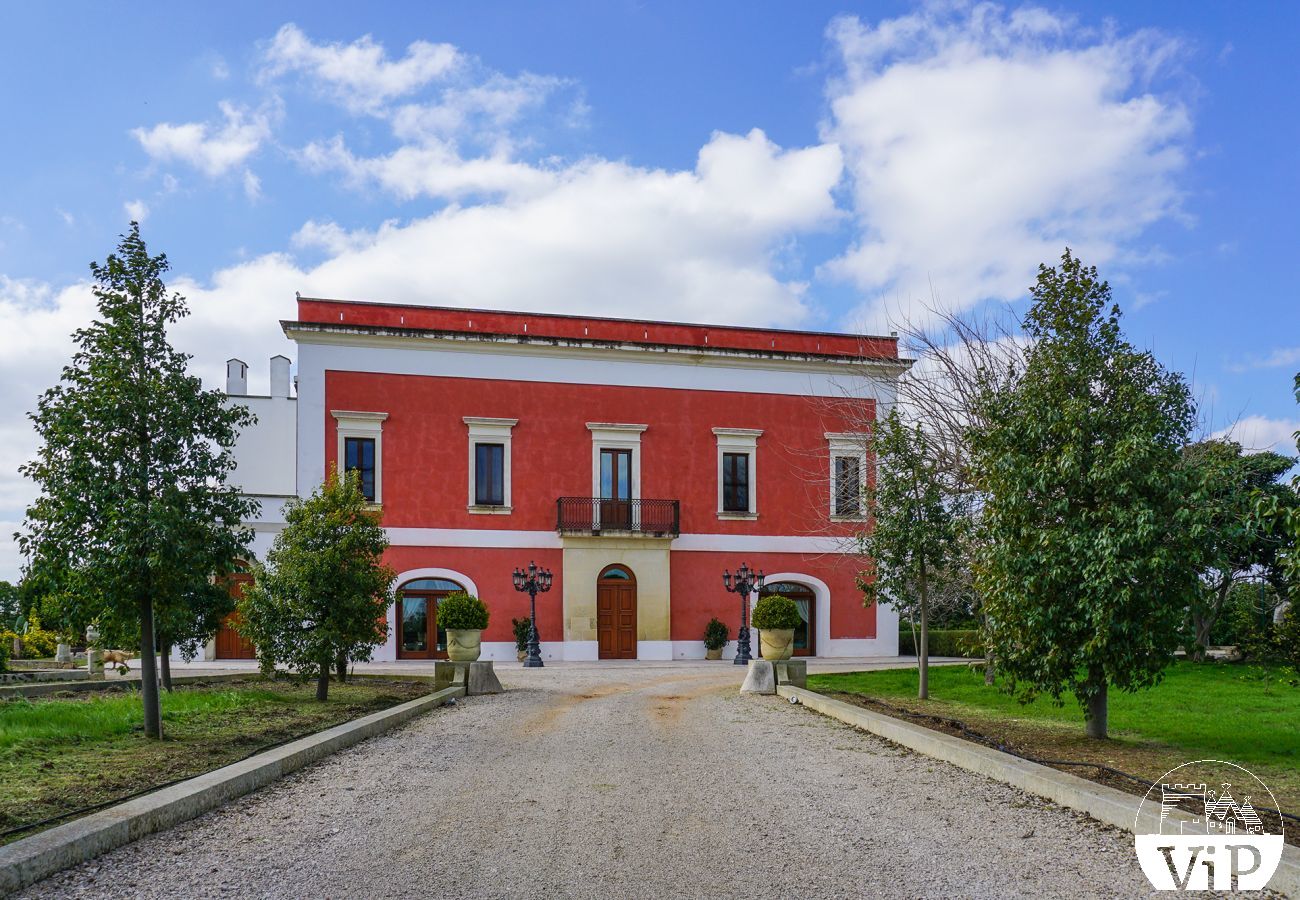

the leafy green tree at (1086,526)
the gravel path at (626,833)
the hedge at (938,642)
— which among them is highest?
the leafy green tree at (1086,526)

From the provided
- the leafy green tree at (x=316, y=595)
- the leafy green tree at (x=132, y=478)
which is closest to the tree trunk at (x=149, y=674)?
the leafy green tree at (x=132, y=478)

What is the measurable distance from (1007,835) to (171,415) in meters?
7.55

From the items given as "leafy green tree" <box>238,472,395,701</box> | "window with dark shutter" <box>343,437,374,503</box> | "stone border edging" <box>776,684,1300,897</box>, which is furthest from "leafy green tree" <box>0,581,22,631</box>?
"stone border edging" <box>776,684,1300,897</box>

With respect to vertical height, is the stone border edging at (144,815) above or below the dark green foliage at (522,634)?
above

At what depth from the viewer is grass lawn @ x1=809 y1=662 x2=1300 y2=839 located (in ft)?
27.3

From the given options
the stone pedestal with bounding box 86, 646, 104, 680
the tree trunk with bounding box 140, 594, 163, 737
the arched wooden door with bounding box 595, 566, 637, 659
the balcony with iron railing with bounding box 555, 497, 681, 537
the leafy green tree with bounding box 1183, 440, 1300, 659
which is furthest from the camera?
the arched wooden door with bounding box 595, 566, 637, 659

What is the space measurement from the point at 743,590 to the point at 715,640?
2.28 meters

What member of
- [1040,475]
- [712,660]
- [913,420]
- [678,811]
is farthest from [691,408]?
[678,811]

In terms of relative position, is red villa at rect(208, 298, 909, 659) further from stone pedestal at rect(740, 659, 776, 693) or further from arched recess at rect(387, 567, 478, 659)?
stone pedestal at rect(740, 659, 776, 693)

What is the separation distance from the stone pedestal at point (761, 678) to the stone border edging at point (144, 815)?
26.1 ft

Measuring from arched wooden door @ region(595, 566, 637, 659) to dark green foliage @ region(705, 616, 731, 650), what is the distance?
194 centimetres

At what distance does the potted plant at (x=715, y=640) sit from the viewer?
2767 centimetres

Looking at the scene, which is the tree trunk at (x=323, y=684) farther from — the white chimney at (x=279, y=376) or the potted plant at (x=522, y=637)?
the white chimney at (x=279, y=376)

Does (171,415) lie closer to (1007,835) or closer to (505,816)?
(505,816)
